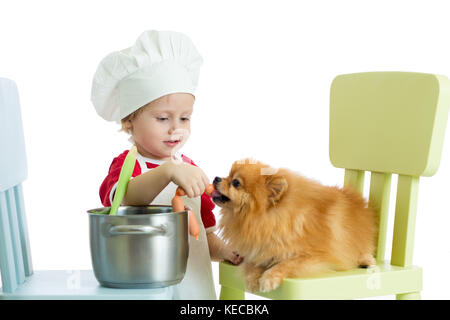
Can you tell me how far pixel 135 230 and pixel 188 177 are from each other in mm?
205

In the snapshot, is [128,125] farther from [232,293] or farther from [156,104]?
[232,293]

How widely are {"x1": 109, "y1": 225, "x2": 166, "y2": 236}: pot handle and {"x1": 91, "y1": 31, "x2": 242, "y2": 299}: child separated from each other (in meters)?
0.28

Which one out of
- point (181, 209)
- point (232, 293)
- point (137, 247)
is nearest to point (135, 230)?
point (137, 247)

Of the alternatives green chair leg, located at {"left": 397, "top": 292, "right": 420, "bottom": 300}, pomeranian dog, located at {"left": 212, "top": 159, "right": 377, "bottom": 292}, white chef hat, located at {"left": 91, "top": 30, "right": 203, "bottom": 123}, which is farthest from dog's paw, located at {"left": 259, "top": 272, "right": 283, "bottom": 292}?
white chef hat, located at {"left": 91, "top": 30, "right": 203, "bottom": 123}

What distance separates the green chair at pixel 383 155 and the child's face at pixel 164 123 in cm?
38

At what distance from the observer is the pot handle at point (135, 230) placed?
1502 millimetres

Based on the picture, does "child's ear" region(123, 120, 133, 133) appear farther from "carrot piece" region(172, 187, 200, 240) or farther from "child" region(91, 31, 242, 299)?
"carrot piece" region(172, 187, 200, 240)

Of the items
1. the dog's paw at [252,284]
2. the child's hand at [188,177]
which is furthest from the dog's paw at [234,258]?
the child's hand at [188,177]

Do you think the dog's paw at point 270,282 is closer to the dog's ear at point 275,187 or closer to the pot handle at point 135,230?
the dog's ear at point 275,187

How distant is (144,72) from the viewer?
6.03 ft
